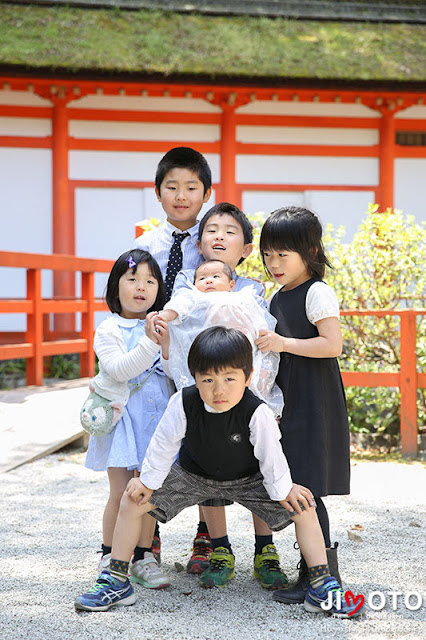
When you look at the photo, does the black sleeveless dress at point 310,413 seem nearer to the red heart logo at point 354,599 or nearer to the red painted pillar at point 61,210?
the red heart logo at point 354,599

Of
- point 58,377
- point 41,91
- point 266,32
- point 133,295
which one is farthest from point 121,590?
point 266,32

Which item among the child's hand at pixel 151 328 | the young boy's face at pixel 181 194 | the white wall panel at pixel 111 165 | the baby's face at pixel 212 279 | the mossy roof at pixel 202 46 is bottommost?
the child's hand at pixel 151 328

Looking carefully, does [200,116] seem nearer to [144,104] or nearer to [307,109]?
[144,104]

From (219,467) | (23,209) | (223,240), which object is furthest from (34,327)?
(219,467)

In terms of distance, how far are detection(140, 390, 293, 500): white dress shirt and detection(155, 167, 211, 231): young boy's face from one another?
779mm

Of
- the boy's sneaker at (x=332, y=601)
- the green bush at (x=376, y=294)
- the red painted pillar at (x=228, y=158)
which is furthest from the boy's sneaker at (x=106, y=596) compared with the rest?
the red painted pillar at (x=228, y=158)

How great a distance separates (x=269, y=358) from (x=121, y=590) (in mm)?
872

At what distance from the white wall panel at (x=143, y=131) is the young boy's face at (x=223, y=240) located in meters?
7.12

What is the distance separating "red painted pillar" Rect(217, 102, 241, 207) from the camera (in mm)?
9328

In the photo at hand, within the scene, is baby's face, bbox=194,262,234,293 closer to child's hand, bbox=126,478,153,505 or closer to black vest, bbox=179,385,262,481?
black vest, bbox=179,385,262,481

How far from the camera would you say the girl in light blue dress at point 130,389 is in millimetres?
2506

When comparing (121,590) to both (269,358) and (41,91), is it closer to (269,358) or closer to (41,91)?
(269,358)

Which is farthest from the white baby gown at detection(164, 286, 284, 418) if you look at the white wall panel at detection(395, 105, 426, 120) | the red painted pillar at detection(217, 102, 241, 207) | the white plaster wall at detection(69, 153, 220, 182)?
the white wall panel at detection(395, 105, 426, 120)

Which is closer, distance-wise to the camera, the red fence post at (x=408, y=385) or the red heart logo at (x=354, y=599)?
the red heart logo at (x=354, y=599)
